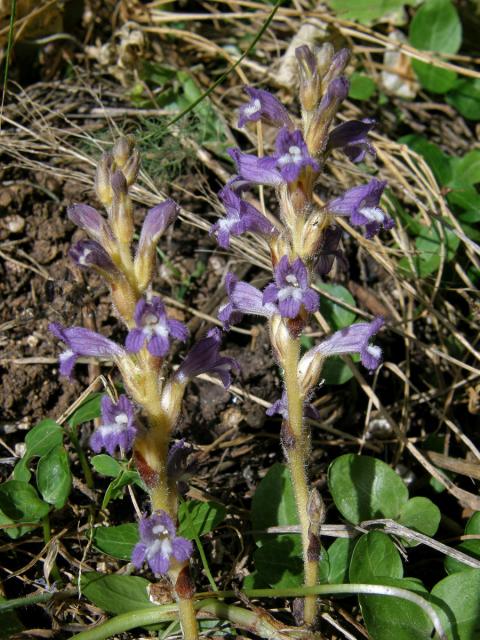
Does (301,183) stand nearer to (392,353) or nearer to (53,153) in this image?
(392,353)

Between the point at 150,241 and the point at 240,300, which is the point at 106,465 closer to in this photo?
the point at 240,300

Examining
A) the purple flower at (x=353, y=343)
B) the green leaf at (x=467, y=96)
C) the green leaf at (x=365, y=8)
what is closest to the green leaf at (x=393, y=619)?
the purple flower at (x=353, y=343)

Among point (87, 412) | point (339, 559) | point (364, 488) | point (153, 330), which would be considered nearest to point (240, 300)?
point (153, 330)

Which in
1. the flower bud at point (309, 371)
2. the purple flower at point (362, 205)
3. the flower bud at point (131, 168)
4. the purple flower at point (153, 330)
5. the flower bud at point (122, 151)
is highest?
the flower bud at point (122, 151)

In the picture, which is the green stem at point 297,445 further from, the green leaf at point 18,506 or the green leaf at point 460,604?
the green leaf at point 18,506

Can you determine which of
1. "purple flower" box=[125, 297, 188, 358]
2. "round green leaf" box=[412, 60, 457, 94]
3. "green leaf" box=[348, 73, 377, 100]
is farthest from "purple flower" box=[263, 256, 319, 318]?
"round green leaf" box=[412, 60, 457, 94]

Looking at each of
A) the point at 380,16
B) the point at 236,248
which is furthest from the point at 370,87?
the point at 236,248
